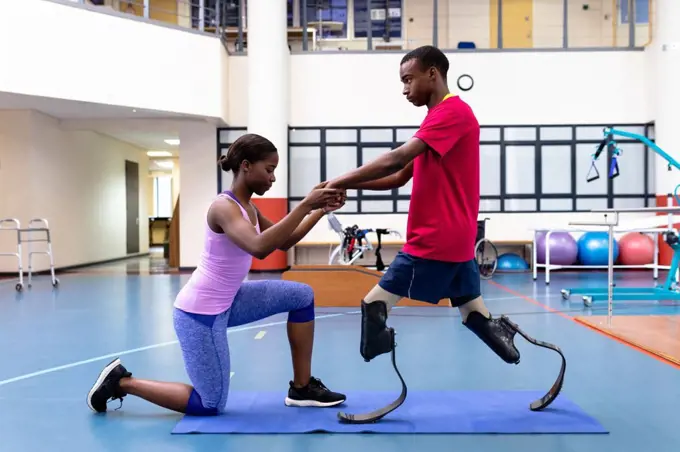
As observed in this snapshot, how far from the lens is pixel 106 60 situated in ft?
27.3

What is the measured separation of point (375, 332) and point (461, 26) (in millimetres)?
9883

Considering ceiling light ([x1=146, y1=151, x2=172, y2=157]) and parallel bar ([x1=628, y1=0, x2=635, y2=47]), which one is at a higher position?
parallel bar ([x1=628, y1=0, x2=635, y2=47])

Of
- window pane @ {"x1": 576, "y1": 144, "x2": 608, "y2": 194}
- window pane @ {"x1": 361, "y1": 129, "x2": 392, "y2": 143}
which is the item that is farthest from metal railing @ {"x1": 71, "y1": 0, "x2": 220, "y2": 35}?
window pane @ {"x1": 576, "y1": 144, "x2": 608, "y2": 194}

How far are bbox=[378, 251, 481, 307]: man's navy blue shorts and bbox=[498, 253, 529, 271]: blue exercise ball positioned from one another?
304 inches

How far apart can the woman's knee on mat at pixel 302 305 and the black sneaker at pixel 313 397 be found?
1.02 feet

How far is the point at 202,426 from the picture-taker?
2.30 metres

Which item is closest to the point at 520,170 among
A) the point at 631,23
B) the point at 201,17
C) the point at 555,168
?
the point at 555,168

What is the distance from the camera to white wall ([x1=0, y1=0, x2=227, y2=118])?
7633 mm

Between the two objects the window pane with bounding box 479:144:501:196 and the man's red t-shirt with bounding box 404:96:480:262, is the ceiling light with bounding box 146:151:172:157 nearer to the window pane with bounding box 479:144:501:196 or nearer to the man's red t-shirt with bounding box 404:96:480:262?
the window pane with bounding box 479:144:501:196

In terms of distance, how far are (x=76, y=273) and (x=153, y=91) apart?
3566 millimetres

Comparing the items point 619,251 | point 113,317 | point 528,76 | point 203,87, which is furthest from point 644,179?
point 113,317

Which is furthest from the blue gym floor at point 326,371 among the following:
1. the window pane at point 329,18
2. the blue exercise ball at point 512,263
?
the window pane at point 329,18

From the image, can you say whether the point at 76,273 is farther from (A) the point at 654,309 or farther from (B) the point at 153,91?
(A) the point at 654,309

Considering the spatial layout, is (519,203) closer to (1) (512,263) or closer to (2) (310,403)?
(1) (512,263)
